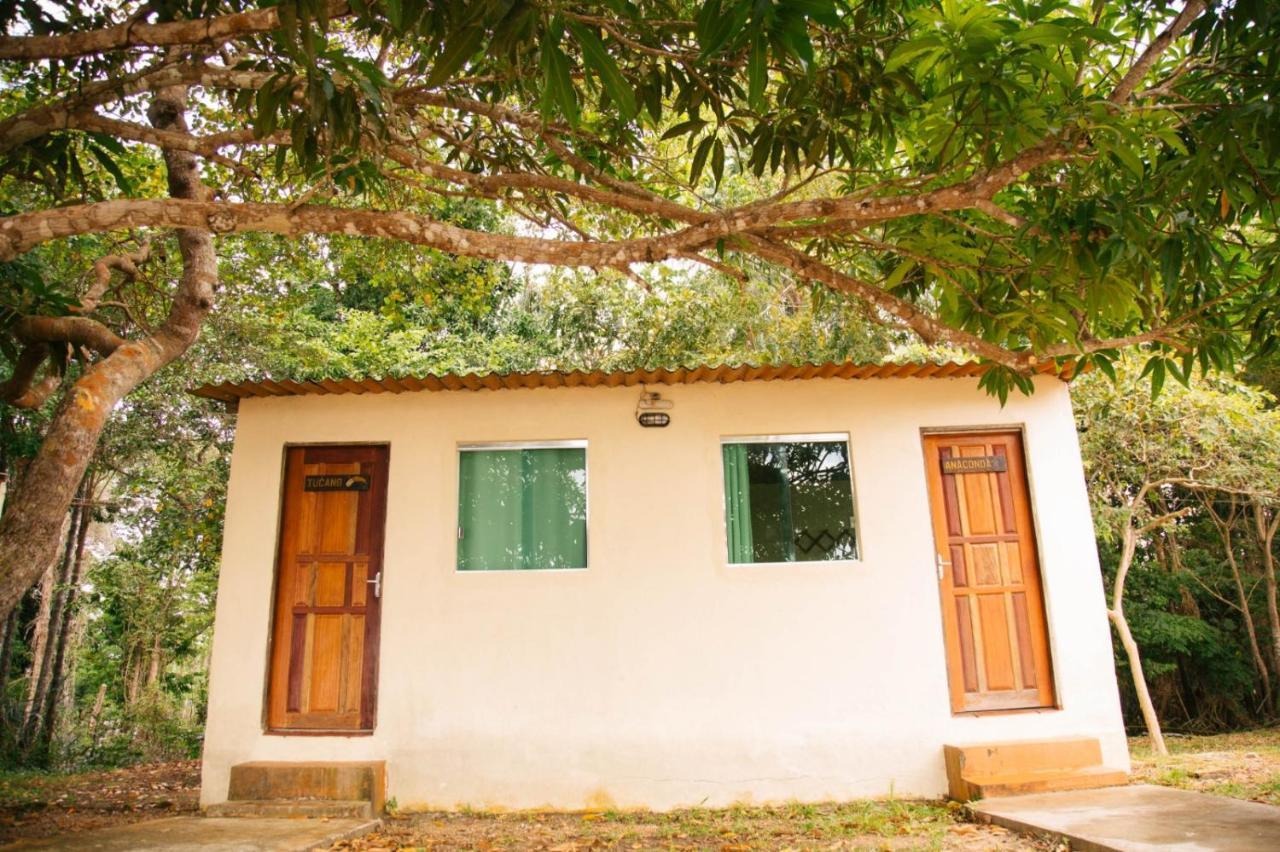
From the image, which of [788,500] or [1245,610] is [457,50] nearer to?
[788,500]

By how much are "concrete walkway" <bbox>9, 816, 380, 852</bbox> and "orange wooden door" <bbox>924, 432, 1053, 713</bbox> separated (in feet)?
13.0

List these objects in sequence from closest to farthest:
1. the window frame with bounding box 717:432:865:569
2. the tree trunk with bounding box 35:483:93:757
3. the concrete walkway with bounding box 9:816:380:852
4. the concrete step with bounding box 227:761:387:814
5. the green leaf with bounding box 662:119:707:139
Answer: the green leaf with bounding box 662:119:707:139 < the concrete walkway with bounding box 9:816:380:852 < the concrete step with bounding box 227:761:387:814 < the window frame with bounding box 717:432:865:569 < the tree trunk with bounding box 35:483:93:757

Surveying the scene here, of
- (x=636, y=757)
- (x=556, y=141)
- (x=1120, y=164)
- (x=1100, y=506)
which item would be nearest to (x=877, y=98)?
(x=1120, y=164)

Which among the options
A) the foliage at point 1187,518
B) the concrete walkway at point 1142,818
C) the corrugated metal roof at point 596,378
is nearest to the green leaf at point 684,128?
the corrugated metal roof at point 596,378

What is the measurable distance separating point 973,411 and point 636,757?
10.9ft

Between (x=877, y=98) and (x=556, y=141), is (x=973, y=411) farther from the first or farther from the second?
(x=556, y=141)

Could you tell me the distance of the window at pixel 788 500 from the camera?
570 cm

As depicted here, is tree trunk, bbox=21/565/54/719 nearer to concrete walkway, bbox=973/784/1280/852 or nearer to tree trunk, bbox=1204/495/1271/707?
concrete walkway, bbox=973/784/1280/852

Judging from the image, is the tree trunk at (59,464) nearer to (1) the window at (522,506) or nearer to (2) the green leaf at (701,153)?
(1) the window at (522,506)

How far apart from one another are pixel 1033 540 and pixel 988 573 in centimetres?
41

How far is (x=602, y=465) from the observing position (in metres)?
5.76

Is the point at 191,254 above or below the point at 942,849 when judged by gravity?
above

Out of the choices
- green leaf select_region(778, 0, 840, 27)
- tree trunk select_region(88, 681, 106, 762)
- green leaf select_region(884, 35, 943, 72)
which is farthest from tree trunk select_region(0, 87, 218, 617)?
tree trunk select_region(88, 681, 106, 762)

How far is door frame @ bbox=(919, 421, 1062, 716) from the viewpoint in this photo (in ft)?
17.9
